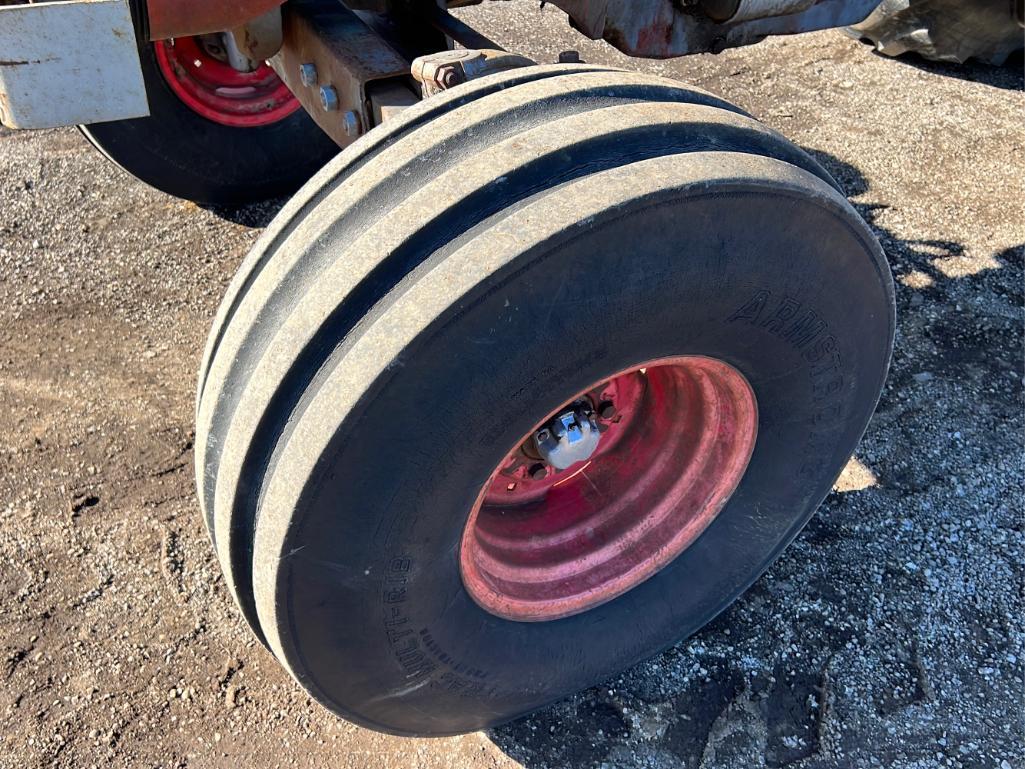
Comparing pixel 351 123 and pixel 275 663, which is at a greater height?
pixel 351 123

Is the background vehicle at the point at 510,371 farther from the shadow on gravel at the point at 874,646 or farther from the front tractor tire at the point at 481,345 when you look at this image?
the shadow on gravel at the point at 874,646

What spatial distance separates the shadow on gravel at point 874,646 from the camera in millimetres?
2098

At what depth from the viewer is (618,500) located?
6.96ft

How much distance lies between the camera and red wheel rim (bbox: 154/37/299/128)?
3.24 meters

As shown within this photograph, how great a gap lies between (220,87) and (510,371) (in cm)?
255

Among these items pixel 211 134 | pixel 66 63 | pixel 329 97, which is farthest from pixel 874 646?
pixel 211 134

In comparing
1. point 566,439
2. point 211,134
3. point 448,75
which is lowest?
point 211,134

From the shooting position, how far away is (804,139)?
412cm

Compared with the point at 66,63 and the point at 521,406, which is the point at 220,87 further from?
the point at 521,406

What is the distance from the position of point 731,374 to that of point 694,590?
2.07 feet

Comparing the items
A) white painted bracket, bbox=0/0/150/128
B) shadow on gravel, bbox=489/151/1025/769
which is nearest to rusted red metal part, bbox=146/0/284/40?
white painted bracket, bbox=0/0/150/128

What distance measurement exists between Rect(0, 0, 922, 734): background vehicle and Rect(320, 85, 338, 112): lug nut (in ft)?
0.21

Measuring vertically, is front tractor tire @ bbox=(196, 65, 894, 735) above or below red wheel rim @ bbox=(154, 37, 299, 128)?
above

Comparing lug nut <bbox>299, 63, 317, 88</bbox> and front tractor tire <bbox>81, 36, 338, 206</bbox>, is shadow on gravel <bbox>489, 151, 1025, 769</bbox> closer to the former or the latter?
lug nut <bbox>299, 63, 317, 88</bbox>
